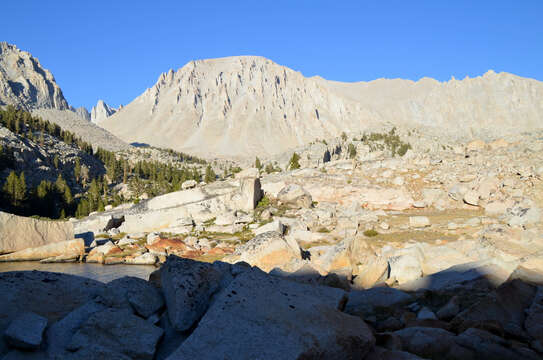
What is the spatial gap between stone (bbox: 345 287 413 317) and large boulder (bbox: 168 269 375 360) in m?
2.35

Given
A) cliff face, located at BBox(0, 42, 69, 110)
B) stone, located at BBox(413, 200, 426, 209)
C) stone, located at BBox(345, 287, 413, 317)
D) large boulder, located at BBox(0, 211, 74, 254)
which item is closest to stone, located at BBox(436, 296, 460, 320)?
stone, located at BBox(345, 287, 413, 317)

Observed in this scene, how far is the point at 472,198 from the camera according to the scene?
30.7 meters

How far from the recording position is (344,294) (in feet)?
19.0

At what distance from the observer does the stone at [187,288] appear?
4.91 meters

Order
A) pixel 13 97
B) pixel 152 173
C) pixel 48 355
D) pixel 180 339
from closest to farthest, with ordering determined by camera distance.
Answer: pixel 48 355 < pixel 180 339 < pixel 152 173 < pixel 13 97

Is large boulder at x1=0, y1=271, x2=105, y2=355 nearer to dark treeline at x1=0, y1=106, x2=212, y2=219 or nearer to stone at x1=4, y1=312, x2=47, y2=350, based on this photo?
stone at x1=4, y1=312, x2=47, y2=350

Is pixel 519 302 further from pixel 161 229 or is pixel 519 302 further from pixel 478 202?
pixel 161 229

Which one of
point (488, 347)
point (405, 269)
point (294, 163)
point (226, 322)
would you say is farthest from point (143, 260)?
point (294, 163)

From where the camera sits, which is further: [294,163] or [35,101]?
[35,101]

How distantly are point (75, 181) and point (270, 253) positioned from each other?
89419 millimetres

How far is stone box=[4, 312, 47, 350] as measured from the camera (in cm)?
407

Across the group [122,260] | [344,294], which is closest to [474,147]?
[122,260]

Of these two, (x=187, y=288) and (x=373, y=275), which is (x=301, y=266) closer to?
(x=373, y=275)

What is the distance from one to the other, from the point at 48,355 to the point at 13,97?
21509 cm
